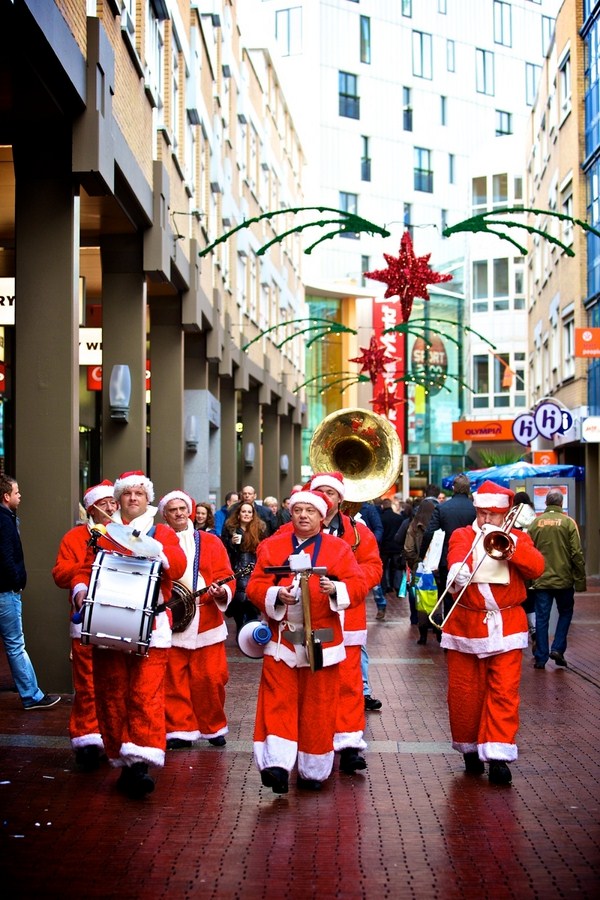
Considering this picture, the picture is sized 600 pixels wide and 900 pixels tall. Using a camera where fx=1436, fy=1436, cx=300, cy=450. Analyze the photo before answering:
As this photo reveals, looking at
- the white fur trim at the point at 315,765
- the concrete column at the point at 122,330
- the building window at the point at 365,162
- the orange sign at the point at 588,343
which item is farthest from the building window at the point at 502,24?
the white fur trim at the point at 315,765

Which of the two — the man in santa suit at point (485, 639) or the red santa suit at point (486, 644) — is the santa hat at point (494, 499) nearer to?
the man in santa suit at point (485, 639)

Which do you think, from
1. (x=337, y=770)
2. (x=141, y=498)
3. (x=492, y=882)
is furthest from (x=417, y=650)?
(x=492, y=882)

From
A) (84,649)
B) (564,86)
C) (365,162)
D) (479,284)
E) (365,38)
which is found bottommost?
(84,649)

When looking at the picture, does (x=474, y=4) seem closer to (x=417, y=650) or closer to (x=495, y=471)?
(x=495, y=471)

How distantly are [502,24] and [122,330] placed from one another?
70.1 meters

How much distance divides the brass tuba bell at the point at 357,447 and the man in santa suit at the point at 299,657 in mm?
5236

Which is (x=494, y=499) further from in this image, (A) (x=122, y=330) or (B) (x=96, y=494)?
(A) (x=122, y=330)

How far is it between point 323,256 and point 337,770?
2585 inches

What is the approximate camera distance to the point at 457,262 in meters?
76.9

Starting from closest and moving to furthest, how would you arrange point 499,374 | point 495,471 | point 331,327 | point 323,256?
point 495,471 < point 331,327 < point 499,374 < point 323,256

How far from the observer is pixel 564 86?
124 ft

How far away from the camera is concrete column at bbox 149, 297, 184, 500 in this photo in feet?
71.4

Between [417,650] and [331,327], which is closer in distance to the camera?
[417,650]

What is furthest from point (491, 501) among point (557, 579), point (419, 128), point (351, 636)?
point (419, 128)
